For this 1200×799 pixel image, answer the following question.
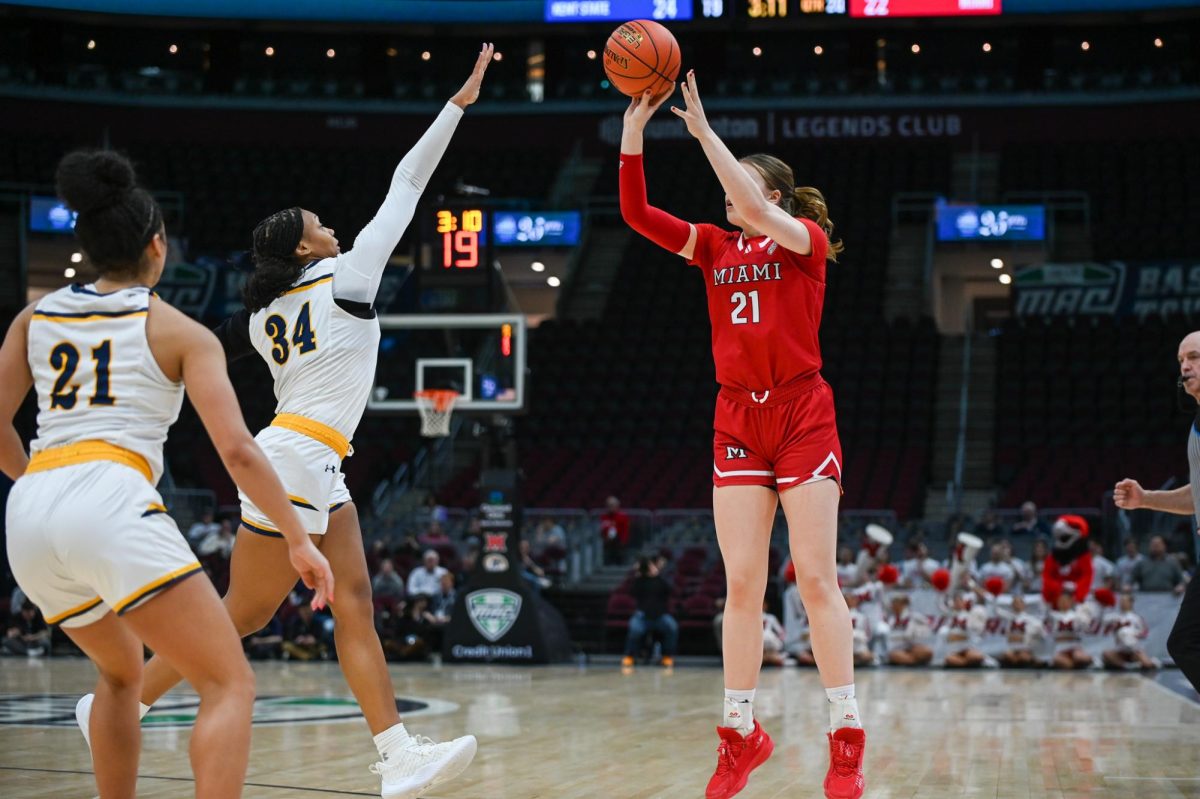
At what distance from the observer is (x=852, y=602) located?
15.3 m

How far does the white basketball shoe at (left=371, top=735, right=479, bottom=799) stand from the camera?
4504 mm

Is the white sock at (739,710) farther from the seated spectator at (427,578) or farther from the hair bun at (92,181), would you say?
the seated spectator at (427,578)

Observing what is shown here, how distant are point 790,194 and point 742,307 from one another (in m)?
0.48

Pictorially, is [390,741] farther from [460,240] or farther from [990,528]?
[990,528]

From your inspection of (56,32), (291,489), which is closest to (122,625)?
(291,489)

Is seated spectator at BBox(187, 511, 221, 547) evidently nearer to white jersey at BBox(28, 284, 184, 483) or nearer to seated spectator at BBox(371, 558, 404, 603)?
seated spectator at BBox(371, 558, 404, 603)

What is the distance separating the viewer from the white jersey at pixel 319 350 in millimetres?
4648

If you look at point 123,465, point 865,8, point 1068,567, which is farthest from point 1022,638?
point 123,465

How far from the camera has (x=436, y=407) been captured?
14.3 m

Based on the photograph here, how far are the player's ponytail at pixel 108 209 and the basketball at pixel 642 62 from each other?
1.99 meters

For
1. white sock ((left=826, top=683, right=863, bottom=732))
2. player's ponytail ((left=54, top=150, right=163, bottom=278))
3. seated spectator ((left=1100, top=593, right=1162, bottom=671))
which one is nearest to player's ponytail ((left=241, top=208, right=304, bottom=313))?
player's ponytail ((left=54, top=150, right=163, bottom=278))

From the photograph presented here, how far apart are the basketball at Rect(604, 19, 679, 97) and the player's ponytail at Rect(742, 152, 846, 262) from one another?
0.41 meters

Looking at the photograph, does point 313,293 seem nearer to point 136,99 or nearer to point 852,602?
point 852,602

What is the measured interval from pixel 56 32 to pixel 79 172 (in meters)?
28.3
